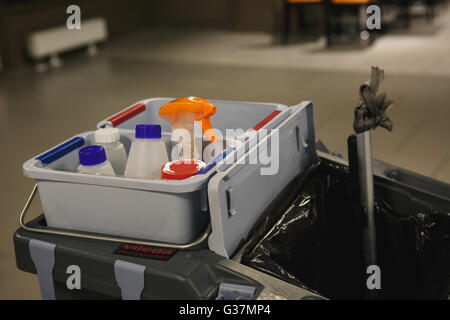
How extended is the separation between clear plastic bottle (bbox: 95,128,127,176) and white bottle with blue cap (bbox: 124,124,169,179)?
0.25 ft

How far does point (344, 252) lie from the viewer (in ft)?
4.60

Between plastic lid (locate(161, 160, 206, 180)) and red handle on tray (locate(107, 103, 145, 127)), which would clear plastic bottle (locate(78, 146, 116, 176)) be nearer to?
plastic lid (locate(161, 160, 206, 180))

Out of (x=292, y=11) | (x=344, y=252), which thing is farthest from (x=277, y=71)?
(x=344, y=252)

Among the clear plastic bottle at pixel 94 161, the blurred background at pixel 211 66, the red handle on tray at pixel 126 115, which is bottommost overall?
the blurred background at pixel 211 66

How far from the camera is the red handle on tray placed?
1.32 meters

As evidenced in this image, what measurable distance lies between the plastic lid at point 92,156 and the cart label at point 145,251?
17 centimetres

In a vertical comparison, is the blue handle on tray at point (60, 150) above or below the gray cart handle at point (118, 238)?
above

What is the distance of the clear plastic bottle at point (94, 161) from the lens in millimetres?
1056

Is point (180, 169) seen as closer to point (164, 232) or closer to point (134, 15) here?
point (164, 232)

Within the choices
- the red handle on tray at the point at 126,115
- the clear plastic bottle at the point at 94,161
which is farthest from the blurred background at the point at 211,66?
the clear plastic bottle at the point at 94,161

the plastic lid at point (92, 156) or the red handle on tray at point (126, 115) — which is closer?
the plastic lid at point (92, 156)

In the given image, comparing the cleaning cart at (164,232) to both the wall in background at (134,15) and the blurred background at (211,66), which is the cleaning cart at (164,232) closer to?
the blurred background at (211,66)

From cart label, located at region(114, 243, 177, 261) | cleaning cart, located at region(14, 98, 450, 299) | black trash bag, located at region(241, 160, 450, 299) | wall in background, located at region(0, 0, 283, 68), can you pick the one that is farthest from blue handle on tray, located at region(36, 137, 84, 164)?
wall in background, located at region(0, 0, 283, 68)
